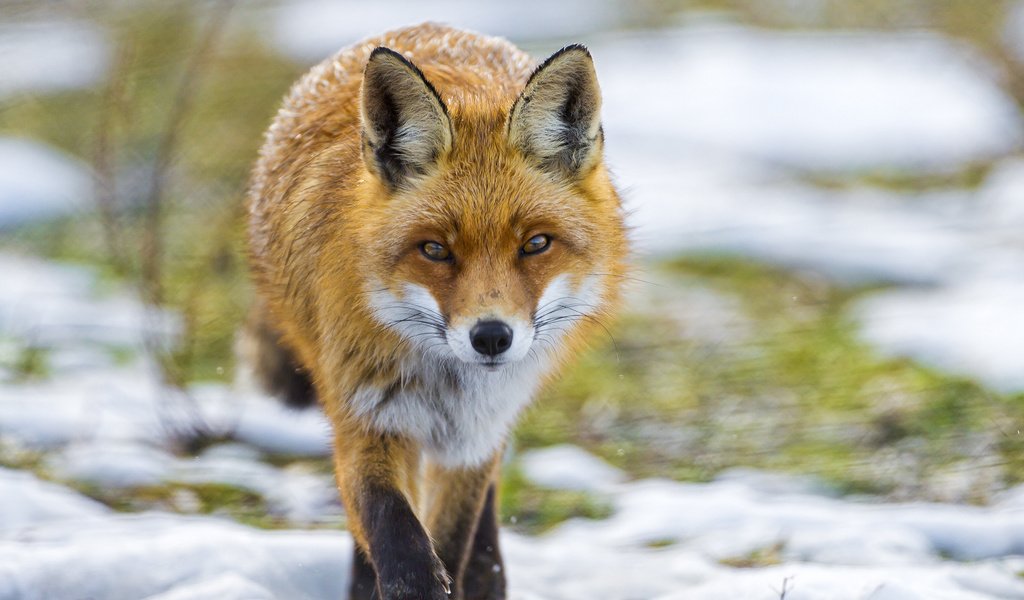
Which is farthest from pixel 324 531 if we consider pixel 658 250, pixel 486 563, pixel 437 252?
pixel 658 250

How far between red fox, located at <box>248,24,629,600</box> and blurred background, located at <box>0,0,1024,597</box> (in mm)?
602

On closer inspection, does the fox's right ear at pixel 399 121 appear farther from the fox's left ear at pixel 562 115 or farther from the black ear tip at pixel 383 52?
the fox's left ear at pixel 562 115

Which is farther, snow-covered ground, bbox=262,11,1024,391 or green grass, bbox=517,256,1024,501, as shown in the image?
snow-covered ground, bbox=262,11,1024,391

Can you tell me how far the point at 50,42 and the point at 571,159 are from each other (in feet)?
30.5

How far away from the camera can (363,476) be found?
349 cm

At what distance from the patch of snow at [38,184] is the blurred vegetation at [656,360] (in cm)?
19

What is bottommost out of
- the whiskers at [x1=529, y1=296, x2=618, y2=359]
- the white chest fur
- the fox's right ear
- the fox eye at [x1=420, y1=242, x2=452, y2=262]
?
the white chest fur

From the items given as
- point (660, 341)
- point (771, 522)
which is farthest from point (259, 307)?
point (660, 341)

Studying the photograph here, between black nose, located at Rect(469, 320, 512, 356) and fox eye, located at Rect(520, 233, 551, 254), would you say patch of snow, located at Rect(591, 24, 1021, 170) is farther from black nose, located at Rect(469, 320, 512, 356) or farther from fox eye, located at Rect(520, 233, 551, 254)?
black nose, located at Rect(469, 320, 512, 356)

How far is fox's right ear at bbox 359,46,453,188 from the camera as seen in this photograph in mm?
3279

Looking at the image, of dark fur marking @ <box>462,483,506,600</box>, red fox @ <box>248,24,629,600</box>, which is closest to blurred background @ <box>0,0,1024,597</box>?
dark fur marking @ <box>462,483,506,600</box>

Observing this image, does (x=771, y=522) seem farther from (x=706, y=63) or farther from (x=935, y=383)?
(x=706, y=63)

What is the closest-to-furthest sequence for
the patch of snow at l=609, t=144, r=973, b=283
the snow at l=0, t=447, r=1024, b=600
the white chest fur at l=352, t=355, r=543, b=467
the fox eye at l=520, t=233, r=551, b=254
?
the fox eye at l=520, t=233, r=551, b=254, the white chest fur at l=352, t=355, r=543, b=467, the snow at l=0, t=447, r=1024, b=600, the patch of snow at l=609, t=144, r=973, b=283

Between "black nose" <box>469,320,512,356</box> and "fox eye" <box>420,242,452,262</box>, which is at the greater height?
"fox eye" <box>420,242,452,262</box>
